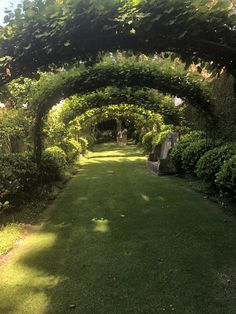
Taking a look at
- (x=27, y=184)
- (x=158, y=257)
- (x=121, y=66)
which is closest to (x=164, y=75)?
(x=121, y=66)

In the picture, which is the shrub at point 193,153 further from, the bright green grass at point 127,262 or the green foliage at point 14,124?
the green foliage at point 14,124

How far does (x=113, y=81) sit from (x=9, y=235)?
5754 millimetres

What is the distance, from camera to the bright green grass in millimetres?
4039

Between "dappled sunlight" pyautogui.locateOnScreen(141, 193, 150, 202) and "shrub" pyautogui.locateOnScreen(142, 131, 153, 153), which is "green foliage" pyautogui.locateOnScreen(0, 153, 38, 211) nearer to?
"dappled sunlight" pyautogui.locateOnScreen(141, 193, 150, 202)

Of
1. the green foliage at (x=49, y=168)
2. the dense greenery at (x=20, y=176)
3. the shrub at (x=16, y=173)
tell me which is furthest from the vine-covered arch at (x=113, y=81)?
the shrub at (x=16, y=173)

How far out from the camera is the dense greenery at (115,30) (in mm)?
5405

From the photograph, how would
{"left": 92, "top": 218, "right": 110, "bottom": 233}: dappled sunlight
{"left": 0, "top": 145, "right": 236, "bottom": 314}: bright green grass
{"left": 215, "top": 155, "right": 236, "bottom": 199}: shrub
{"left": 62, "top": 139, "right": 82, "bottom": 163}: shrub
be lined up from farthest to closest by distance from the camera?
1. {"left": 62, "top": 139, "right": 82, "bottom": 163}: shrub
2. {"left": 92, "top": 218, "right": 110, "bottom": 233}: dappled sunlight
3. {"left": 215, "top": 155, "right": 236, "bottom": 199}: shrub
4. {"left": 0, "top": 145, "right": 236, "bottom": 314}: bright green grass

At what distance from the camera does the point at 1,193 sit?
270 inches

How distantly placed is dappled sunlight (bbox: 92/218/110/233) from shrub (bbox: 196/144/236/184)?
8.25 ft

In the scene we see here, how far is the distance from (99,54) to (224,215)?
3835 millimetres

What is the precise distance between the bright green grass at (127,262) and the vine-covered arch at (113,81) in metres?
3.25

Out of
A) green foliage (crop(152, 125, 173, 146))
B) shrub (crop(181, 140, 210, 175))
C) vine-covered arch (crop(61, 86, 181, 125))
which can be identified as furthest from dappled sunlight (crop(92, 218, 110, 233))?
green foliage (crop(152, 125, 173, 146))

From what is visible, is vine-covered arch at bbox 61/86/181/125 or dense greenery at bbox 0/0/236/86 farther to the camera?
vine-covered arch at bbox 61/86/181/125

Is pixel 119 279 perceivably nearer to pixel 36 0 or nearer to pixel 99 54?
pixel 99 54
